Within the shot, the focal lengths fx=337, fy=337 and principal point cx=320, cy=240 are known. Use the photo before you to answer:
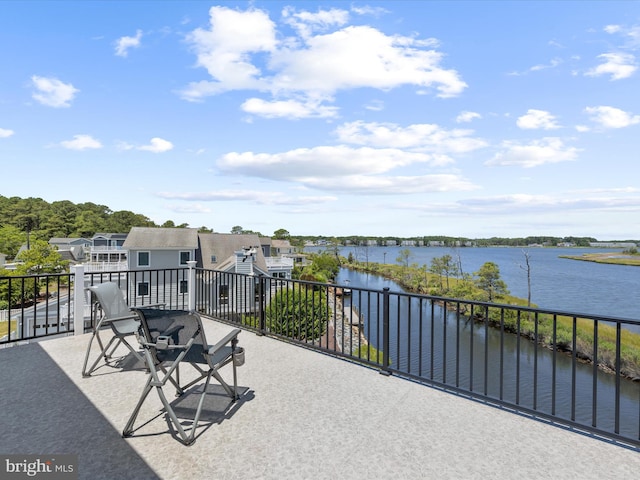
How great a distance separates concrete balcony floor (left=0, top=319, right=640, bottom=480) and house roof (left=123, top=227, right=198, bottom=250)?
68.9ft

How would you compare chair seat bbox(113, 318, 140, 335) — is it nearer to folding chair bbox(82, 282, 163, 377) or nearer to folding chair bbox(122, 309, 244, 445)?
folding chair bbox(82, 282, 163, 377)

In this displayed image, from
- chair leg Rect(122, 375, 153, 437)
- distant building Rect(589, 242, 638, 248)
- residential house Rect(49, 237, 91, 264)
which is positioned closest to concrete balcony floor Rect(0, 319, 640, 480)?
chair leg Rect(122, 375, 153, 437)

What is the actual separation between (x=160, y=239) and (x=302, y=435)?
77.3 feet

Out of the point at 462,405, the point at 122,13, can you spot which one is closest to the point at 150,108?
the point at 122,13

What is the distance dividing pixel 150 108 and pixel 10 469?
10.4 metres

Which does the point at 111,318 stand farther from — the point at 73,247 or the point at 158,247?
the point at 73,247

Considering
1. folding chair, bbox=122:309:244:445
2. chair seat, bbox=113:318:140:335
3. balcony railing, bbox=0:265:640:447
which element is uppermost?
folding chair, bbox=122:309:244:445

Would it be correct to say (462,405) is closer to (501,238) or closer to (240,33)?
(240,33)

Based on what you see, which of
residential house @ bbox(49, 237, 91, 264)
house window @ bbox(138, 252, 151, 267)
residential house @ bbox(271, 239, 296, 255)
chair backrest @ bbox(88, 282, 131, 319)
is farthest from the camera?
residential house @ bbox(271, 239, 296, 255)

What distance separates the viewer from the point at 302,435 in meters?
2.28

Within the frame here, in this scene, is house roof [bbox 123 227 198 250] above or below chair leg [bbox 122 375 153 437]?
above

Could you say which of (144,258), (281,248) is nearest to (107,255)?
(144,258)

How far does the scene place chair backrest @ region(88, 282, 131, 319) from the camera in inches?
131

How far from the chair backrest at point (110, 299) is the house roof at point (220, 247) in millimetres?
20070
